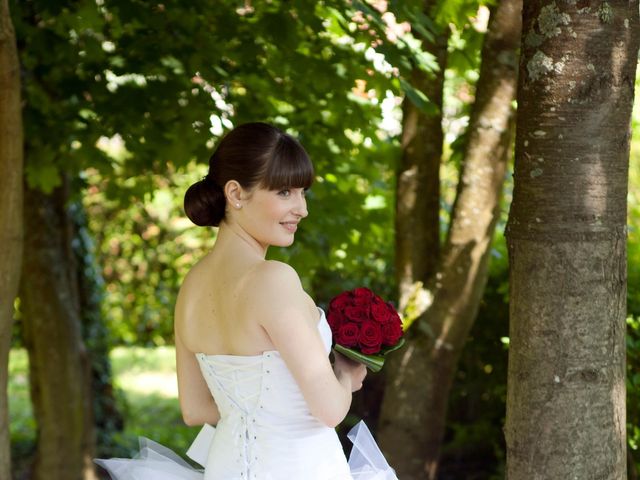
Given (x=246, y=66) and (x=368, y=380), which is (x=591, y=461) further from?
(x=368, y=380)

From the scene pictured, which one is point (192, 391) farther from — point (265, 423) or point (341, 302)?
point (341, 302)

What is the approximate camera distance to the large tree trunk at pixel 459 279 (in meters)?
4.68

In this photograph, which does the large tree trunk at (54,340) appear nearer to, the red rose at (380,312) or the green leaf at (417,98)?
the green leaf at (417,98)

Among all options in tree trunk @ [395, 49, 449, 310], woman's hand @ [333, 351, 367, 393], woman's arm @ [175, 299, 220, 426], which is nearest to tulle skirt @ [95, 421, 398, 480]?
woman's arm @ [175, 299, 220, 426]

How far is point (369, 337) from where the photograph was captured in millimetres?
2783

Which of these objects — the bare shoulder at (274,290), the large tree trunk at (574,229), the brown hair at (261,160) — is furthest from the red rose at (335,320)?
the large tree trunk at (574,229)

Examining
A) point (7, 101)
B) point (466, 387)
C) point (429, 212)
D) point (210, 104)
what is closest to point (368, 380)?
point (466, 387)

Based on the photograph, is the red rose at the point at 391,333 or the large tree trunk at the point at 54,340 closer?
the red rose at the point at 391,333

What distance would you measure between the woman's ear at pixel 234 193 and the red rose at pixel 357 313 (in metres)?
0.45

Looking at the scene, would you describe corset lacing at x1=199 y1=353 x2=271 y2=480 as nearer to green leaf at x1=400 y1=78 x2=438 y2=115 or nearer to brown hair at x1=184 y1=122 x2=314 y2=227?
brown hair at x1=184 y1=122 x2=314 y2=227

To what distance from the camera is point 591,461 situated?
115 inches

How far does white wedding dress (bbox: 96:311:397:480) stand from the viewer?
9.07ft

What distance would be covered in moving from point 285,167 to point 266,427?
77cm

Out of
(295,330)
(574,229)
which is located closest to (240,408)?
(295,330)
